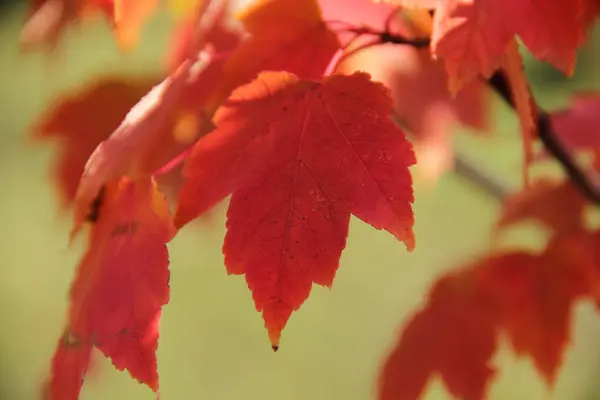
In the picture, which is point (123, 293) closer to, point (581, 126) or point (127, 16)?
point (127, 16)

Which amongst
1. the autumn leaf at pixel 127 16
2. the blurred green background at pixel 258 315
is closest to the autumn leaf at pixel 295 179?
the autumn leaf at pixel 127 16

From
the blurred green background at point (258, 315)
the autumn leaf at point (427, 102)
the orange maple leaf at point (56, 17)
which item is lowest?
the blurred green background at point (258, 315)

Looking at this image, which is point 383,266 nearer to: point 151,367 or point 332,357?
point 332,357

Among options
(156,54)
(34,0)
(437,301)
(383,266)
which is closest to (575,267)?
(437,301)

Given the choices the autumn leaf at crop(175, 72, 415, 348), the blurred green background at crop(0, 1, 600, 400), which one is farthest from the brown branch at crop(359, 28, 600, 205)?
the blurred green background at crop(0, 1, 600, 400)

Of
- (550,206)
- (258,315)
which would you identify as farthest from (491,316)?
(258,315)

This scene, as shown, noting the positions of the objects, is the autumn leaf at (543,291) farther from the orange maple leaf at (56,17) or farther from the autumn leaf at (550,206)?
the orange maple leaf at (56,17)
